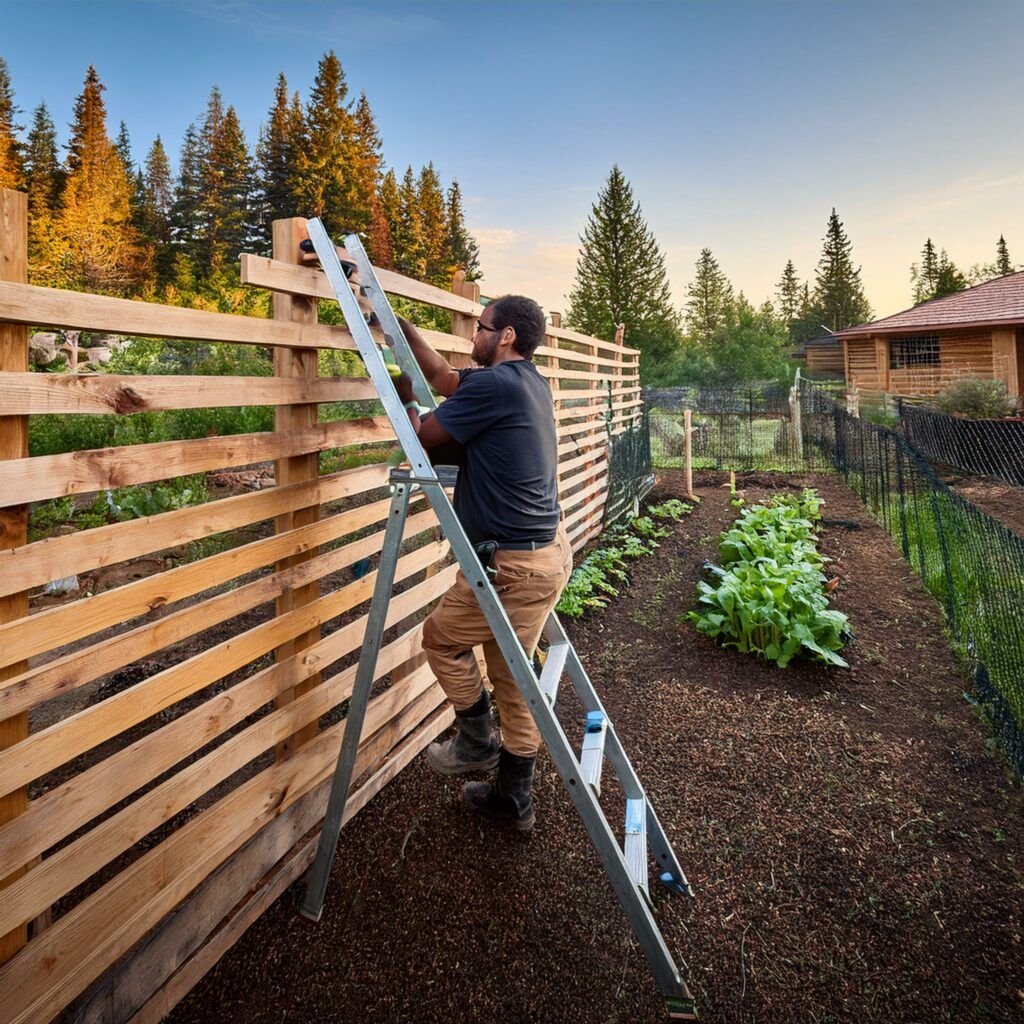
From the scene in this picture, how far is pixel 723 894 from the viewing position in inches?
100

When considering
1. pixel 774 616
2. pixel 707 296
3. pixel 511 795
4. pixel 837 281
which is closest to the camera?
pixel 511 795

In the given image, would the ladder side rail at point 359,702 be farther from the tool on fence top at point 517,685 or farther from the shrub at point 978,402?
the shrub at point 978,402

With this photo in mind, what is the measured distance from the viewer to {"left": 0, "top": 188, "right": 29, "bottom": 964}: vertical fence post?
1.54 meters

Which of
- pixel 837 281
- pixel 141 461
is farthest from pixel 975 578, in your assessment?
pixel 837 281

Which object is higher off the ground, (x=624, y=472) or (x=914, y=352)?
(x=914, y=352)

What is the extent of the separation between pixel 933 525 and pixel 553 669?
755 centimetres

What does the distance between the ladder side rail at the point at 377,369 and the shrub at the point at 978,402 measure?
1899cm

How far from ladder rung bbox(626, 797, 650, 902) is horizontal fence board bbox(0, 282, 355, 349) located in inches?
87.7

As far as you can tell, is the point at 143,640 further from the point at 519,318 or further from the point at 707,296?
the point at 707,296

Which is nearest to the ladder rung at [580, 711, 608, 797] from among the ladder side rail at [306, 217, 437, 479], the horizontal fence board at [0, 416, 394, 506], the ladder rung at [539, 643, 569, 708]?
the ladder rung at [539, 643, 569, 708]

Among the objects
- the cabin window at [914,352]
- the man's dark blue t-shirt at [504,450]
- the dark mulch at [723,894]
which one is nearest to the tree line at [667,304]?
the cabin window at [914,352]

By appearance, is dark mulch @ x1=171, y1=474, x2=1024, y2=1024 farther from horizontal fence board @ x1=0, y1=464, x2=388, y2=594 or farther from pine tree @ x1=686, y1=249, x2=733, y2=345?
pine tree @ x1=686, y1=249, x2=733, y2=345

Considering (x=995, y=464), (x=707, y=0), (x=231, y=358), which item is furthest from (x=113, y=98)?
(x=995, y=464)

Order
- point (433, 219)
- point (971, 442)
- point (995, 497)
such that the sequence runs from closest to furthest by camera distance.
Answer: point (995, 497), point (971, 442), point (433, 219)
